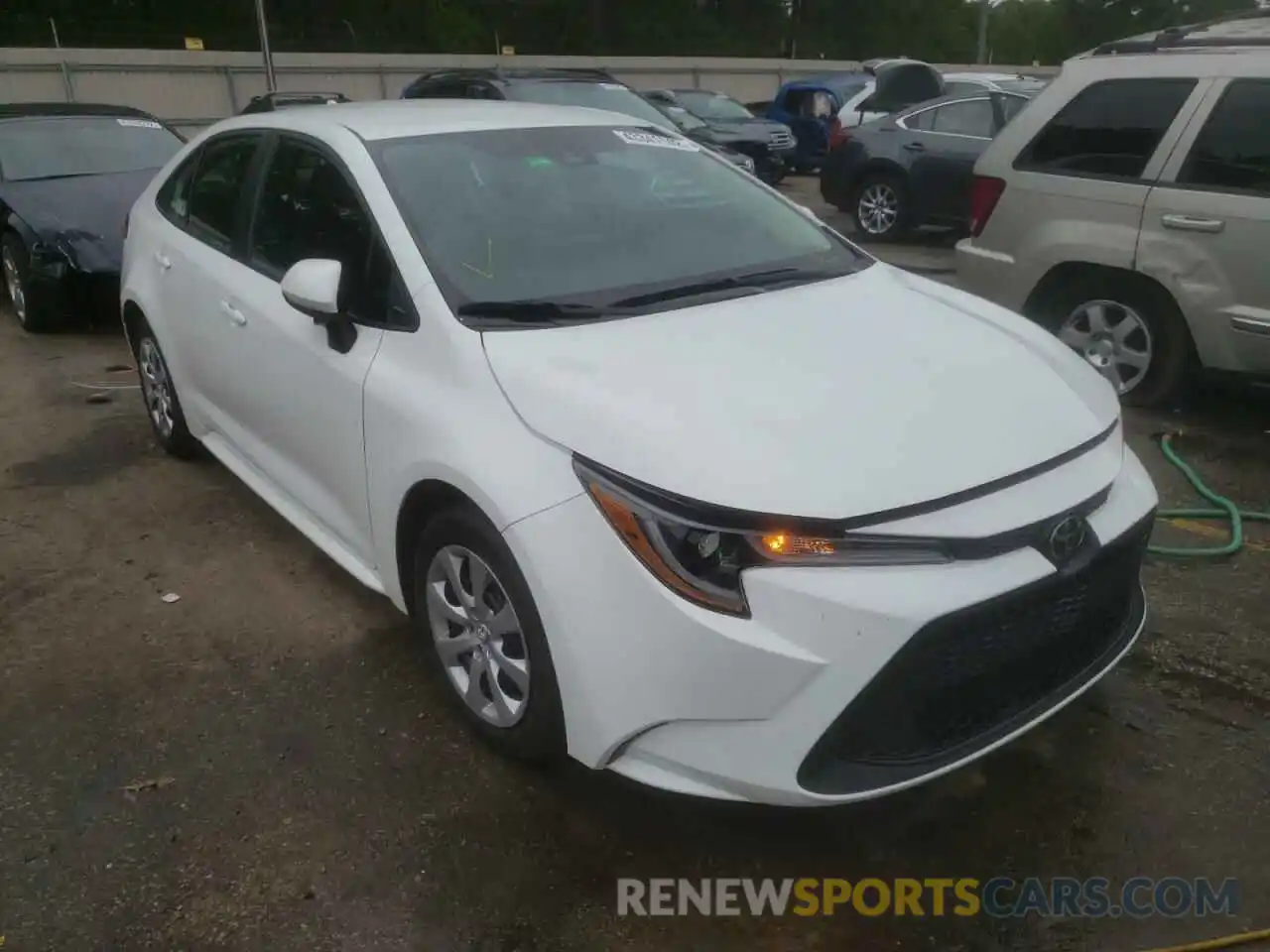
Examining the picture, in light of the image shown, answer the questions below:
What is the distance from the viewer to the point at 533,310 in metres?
2.90

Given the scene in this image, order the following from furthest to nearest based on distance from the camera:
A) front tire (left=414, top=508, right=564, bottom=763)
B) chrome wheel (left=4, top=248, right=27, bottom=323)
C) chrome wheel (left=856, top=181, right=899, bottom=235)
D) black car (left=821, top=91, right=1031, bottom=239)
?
chrome wheel (left=856, top=181, right=899, bottom=235) → black car (left=821, top=91, right=1031, bottom=239) → chrome wheel (left=4, top=248, right=27, bottom=323) → front tire (left=414, top=508, right=564, bottom=763)

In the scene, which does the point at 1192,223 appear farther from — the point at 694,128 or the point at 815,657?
the point at 694,128

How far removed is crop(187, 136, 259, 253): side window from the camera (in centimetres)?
405

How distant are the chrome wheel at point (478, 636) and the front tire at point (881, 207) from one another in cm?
869

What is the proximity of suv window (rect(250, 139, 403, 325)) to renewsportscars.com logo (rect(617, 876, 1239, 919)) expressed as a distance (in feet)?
A: 5.46

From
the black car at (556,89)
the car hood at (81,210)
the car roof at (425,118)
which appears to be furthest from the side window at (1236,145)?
the car hood at (81,210)

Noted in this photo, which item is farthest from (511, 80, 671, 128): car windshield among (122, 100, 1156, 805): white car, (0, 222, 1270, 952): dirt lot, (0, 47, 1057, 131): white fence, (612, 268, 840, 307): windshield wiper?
(0, 47, 1057, 131): white fence

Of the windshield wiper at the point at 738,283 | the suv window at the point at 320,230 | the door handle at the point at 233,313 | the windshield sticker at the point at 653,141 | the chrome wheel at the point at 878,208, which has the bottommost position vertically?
the chrome wheel at the point at 878,208

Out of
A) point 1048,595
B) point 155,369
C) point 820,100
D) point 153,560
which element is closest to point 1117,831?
point 1048,595

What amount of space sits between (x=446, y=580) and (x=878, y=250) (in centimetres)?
820

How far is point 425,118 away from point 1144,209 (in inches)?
134

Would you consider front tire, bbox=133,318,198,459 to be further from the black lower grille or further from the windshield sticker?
the black lower grille

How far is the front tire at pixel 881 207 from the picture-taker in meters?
10.6

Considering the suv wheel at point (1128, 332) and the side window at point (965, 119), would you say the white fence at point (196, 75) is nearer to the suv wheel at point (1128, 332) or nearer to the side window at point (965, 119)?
the side window at point (965, 119)
